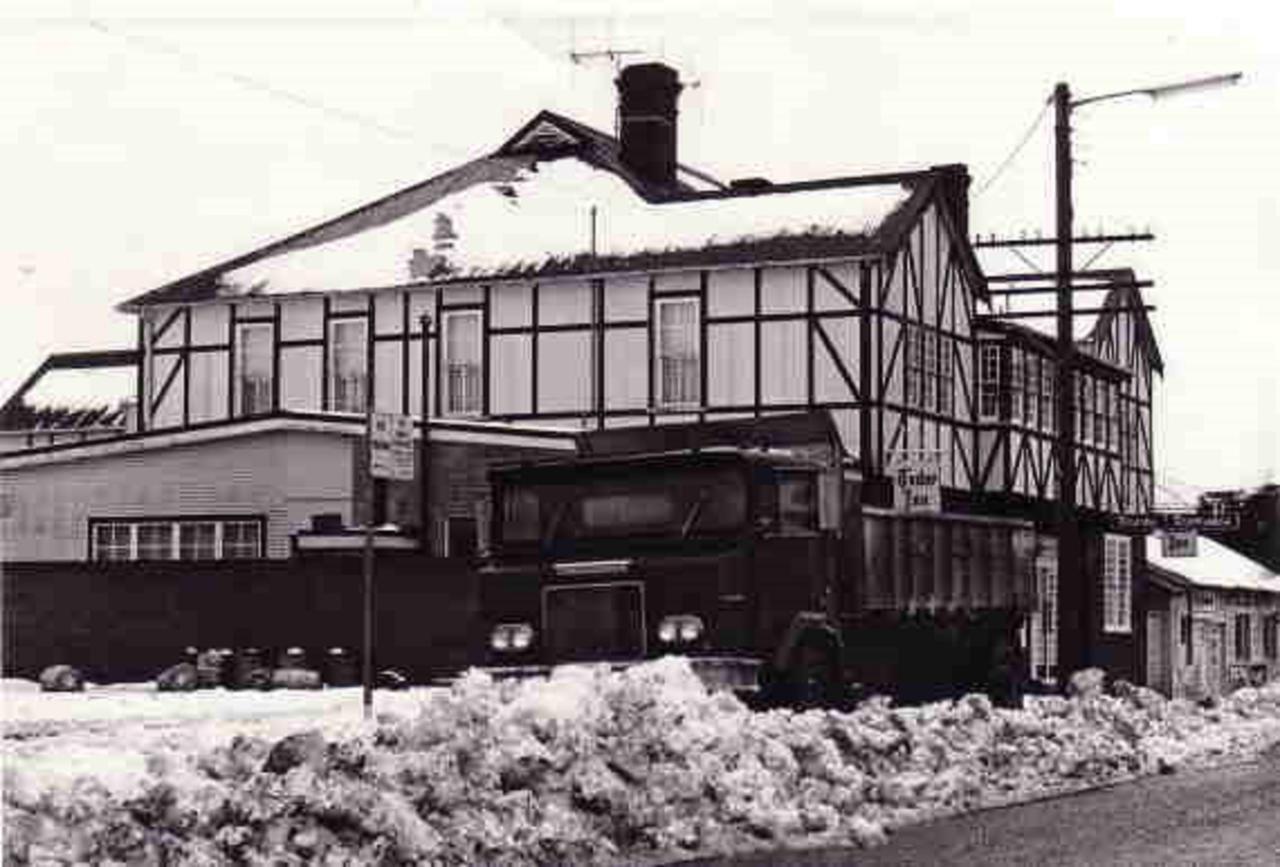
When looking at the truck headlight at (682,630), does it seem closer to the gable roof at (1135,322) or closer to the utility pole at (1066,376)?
the utility pole at (1066,376)

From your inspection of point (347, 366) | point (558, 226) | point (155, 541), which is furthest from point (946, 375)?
point (155, 541)

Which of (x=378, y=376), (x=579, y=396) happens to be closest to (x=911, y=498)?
(x=579, y=396)

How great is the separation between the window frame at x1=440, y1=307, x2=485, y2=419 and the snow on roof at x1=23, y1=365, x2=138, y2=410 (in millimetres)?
23921

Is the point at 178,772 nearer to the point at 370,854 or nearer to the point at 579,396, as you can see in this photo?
the point at 370,854

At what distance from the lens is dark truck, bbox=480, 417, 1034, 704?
A: 19.4 m

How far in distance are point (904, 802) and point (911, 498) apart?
575 inches

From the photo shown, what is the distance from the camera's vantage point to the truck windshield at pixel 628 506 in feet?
64.1

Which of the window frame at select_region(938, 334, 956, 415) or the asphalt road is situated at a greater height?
the window frame at select_region(938, 334, 956, 415)

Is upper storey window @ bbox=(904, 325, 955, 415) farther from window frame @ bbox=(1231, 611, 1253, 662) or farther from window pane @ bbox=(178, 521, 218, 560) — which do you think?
window frame @ bbox=(1231, 611, 1253, 662)

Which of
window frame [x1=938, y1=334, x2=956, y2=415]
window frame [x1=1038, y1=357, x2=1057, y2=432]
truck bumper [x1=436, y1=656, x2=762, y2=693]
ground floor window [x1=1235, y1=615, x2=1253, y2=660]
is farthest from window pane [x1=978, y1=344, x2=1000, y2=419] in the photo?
ground floor window [x1=1235, y1=615, x2=1253, y2=660]

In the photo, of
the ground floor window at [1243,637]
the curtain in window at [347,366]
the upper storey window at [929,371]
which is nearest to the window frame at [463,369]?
the curtain in window at [347,366]

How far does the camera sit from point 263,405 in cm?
4138

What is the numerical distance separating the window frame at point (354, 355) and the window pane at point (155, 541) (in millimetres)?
6291

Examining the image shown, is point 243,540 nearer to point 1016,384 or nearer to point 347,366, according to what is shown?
point 347,366
